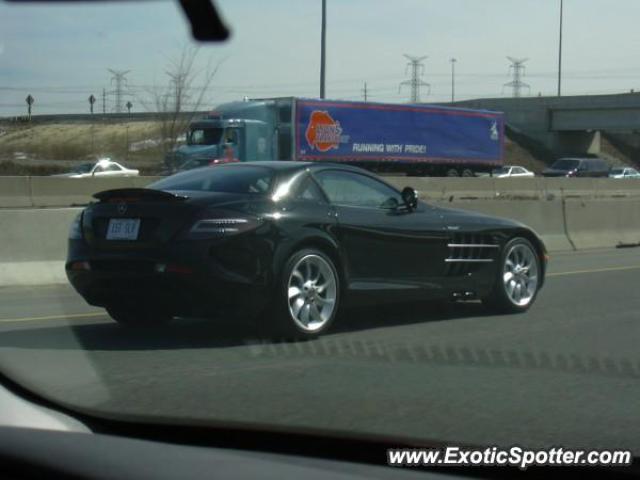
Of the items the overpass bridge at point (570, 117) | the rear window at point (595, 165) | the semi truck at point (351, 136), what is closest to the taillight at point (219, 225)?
the semi truck at point (351, 136)

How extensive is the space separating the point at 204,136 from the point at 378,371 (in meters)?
29.1

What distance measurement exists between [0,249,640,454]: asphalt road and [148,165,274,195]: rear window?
3.91 ft

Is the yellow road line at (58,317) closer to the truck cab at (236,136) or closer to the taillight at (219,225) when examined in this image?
the taillight at (219,225)

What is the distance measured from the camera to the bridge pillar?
72.6 metres

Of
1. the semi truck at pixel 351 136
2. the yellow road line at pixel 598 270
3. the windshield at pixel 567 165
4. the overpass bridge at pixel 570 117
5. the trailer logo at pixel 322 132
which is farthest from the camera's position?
the overpass bridge at pixel 570 117

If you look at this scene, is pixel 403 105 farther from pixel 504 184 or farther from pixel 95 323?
pixel 95 323

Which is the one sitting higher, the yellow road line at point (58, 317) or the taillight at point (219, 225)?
the taillight at point (219, 225)

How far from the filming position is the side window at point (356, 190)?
911 centimetres

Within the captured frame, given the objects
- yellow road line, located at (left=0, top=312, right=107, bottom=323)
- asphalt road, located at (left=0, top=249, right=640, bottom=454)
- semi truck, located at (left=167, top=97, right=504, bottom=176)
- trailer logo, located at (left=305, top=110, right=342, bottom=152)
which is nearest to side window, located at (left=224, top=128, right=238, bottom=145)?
semi truck, located at (left=167, top=97, right=504, bottom=176)

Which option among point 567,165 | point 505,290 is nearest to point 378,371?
point 505,290

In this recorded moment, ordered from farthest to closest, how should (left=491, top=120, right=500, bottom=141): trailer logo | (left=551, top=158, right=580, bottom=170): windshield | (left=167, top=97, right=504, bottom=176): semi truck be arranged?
(left=551, top=158, right=580, bottom=170): windshield
(left=491, top=120, right=500, bottom=141): trailer logo
(left=167, top=97, right=504, bottom=176): semi truck

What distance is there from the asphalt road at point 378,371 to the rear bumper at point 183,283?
341 mm

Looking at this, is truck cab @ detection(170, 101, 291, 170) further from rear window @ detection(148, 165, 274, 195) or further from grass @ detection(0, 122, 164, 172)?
rear window @ detection(148, 165, 274, 195)

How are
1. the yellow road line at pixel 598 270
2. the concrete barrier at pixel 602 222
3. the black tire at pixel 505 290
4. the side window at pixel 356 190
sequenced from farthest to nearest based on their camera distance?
the concrete barrier at pixel 602 222, the yellow road line at pixel 598 270, the black tire at pixel 505 290, the side window at pixel 356 190
